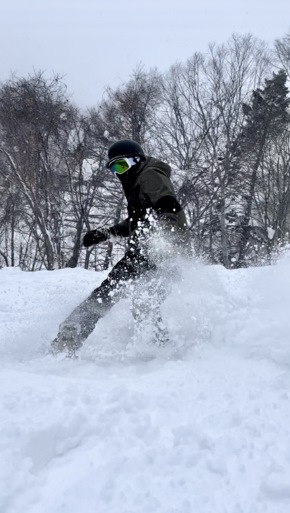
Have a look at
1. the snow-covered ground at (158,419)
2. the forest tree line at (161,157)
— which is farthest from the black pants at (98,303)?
the forest tree line at (161,157)

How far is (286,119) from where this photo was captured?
23.5 meters

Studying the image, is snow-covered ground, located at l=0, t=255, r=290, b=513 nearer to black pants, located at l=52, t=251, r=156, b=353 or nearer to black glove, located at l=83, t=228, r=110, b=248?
black pants, located at l=52, t=251, r=156, b=353

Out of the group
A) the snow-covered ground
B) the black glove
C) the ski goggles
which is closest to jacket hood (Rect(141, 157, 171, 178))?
the ski goggles

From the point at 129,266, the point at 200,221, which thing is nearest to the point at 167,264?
the point at 129,266

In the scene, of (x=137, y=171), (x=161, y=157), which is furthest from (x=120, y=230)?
(x=161, y=157)

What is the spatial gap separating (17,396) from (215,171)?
839 inches

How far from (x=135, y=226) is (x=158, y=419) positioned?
6.23ft

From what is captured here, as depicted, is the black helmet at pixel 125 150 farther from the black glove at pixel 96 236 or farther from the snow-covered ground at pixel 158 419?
the snow-covered ground at pixel 158 419

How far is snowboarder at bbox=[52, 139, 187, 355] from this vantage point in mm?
3143

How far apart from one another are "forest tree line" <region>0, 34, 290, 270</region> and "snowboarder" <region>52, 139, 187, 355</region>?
15.2m

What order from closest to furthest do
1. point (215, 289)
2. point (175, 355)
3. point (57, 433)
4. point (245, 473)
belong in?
point (245, 473)
point (57, 433)
point (175, 355)
point (215, 289)

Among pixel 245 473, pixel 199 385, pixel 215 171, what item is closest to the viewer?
pixel 245 473

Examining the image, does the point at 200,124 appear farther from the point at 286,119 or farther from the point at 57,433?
the point at 57,433

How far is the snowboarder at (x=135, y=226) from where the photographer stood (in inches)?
124
